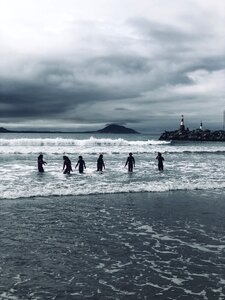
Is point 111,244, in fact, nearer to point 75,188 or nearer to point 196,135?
point 75,188

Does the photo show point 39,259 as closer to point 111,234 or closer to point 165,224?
point 111,234

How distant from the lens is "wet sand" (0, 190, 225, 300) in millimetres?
7004

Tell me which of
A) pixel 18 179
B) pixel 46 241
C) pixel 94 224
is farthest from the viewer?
pixel 18 179

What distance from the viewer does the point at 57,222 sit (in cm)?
1201

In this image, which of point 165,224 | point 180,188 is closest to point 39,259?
point 165,224

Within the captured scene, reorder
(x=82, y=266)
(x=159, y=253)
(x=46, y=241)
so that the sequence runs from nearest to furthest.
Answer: (x=82, y=266), (x=159, y=253), (x=46, y=241)

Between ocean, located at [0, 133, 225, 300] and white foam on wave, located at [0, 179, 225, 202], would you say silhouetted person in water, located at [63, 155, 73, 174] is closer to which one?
white foam on wave, located at [0, 179, 225, 202]

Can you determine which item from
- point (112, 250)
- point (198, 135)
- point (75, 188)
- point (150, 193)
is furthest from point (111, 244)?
point (198, 135)

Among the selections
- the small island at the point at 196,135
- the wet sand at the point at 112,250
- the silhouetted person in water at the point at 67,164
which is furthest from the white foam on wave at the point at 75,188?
the small island at the point at 196,135

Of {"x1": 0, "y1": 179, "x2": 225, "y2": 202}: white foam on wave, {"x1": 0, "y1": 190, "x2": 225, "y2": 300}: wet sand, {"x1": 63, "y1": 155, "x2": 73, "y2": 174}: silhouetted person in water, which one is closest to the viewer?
{"x1": 0, "y1": 190, "x2": 225, "y2": 300}: wet sand

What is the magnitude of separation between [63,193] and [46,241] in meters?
7.85

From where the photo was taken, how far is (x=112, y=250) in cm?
926

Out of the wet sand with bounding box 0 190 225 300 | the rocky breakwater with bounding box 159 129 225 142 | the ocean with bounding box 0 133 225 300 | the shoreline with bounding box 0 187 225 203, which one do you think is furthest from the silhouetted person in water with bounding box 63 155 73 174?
the rocky breakwater with bounding box 159 129 225 142

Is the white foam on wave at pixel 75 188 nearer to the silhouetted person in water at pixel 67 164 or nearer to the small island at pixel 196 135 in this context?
the silhouetted person in water at pixel 67 164
